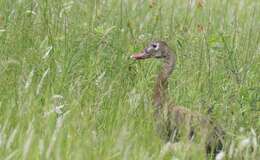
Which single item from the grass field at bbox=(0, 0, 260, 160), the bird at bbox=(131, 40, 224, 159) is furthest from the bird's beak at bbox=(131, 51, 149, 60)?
the grass field at bbox=(0, 0, 260, 160)

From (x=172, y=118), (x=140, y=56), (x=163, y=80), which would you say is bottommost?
(x=172, y=118)

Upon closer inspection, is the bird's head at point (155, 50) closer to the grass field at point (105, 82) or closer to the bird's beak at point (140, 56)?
the bird's beak at point (140, 56)

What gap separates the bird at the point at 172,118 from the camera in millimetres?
5602

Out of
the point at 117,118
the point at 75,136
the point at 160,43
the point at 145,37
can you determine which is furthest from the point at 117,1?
the point at 75,136

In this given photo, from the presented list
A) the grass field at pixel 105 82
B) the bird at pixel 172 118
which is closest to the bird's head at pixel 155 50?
the bird at pixel 172 118

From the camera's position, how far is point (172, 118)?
624 cm

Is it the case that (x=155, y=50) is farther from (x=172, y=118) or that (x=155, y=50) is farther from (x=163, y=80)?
(x=172, y=118)

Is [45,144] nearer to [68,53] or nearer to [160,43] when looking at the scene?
[68,53]

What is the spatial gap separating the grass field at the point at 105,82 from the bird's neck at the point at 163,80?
75 millimetres

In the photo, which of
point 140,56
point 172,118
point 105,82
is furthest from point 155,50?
point 172,118

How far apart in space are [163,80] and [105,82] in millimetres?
516

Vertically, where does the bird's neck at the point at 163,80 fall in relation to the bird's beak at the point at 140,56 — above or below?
below

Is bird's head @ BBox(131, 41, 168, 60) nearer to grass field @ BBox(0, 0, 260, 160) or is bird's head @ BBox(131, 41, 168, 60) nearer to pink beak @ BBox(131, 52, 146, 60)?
pink beak @ BBox(131, 52, 146, 60)

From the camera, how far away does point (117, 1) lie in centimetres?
949
